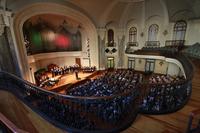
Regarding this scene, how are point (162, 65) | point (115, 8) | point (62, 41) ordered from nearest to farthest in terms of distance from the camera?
point (162, 65)
point (115, 8)
point (62, 41)

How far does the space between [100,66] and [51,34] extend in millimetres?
7013

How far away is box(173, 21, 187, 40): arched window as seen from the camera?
37.8 feet

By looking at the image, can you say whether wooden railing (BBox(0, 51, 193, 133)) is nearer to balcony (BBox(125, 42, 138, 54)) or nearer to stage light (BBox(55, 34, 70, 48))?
stage light (BBox(55, 34, 70, 48))

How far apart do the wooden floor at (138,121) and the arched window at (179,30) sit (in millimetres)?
10286

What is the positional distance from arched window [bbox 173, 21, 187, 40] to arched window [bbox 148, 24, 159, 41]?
1.85 m

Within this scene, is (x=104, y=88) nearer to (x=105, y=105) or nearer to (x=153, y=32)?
(x=105, y=105)

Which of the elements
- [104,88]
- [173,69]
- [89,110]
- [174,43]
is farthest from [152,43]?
[89,110]

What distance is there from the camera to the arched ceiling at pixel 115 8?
33.2 feet

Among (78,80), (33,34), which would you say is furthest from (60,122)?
→ (33,34)

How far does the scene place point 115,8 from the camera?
13070mm

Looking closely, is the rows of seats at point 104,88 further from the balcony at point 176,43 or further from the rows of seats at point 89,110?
the balcony at point 176,43

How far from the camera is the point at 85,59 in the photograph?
15227mm

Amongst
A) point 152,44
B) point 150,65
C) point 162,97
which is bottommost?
point 150,65

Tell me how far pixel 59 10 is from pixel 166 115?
1041 centimetres
